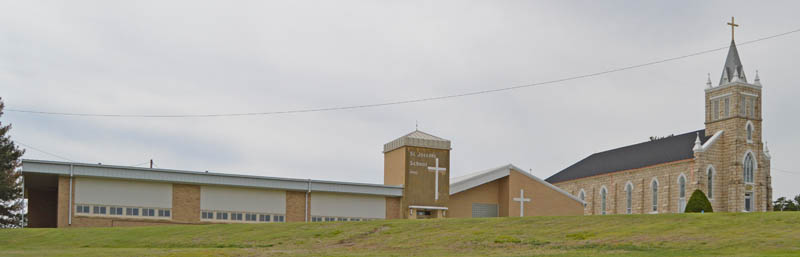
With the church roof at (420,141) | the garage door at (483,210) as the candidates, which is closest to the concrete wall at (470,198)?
the garage door at (483,210)

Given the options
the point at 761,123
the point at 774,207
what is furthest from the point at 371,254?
the point at 774,207

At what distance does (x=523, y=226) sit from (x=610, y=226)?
10.9 ft

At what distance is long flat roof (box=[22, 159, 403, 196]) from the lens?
125 feet

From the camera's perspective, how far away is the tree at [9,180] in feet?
224

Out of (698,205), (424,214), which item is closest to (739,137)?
(698,205)

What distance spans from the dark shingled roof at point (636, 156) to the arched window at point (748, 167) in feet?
14.7

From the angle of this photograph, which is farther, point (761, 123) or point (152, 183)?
point (761, 123)

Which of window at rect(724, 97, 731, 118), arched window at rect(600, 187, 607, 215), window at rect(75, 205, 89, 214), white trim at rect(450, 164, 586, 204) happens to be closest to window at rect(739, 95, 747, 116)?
window at rect(724, 97, 731, 118)

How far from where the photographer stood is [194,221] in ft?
133

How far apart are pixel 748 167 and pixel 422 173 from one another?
52111 millimetres

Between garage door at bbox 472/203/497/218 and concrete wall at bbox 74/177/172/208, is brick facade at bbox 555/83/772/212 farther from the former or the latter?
concrete wall at bbox 74/177/172/208

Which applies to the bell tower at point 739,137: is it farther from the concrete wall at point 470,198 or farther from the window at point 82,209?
the window at point 82,209

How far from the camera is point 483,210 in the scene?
4825cm

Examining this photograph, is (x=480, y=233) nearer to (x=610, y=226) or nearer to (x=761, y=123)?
(x=610, y=226)
